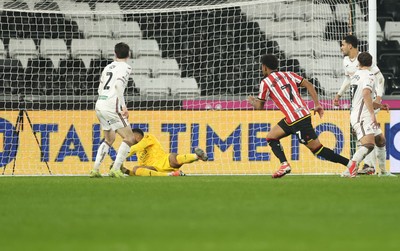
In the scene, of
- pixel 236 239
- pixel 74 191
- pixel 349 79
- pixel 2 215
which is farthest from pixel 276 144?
pixel 236 239

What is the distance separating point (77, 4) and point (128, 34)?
156 cm

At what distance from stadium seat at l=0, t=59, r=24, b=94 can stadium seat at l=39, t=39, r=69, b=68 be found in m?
0.60

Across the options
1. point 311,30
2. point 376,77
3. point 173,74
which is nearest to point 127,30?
point 173,74

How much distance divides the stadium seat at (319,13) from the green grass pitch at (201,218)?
788 centimetres

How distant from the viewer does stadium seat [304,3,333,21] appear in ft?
59.0

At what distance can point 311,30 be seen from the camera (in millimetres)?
18859

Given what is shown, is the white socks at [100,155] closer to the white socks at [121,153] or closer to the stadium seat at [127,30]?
the white socks at [121,153]

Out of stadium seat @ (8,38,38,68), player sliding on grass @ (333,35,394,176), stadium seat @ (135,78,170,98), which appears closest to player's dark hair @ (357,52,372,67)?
player sliding on grass @ (333,35,394,176)

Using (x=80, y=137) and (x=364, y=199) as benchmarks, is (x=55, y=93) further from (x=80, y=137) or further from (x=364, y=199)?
(x=364, y=199)

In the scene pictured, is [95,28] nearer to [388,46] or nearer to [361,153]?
[388,46]

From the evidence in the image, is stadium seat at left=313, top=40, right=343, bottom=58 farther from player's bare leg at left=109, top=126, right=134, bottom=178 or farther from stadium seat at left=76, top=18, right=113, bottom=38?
player's bare leg at left=109, top=126, right=134, bottom=178

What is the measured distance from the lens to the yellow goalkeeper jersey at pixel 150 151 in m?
14.7

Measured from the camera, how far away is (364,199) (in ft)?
28.1

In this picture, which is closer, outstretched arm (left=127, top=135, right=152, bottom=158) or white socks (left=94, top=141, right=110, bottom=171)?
white socks (left=94, top=141, right=110, bottom=171)
